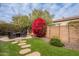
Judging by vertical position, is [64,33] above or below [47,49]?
above

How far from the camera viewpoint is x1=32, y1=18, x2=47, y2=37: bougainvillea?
85.0 inches

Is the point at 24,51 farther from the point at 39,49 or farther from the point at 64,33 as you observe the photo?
the point at 64,33

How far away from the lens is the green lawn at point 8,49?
2.12 m

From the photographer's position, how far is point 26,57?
2111mm

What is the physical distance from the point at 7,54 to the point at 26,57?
0.65 ft

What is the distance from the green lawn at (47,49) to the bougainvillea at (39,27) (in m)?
0.06

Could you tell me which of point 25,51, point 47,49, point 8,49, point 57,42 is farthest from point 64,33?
point 8,49

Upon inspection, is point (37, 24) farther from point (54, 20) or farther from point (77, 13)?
point (77, 13)

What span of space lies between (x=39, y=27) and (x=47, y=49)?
0.25 meters

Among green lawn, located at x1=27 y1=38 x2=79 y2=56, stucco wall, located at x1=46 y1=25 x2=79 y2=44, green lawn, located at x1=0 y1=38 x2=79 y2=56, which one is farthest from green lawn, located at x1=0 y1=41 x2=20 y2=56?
stucco wall, located at x1=46 y1=25 x2=79 y2=44

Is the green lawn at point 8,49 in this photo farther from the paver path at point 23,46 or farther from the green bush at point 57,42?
the green bush at point 57,42

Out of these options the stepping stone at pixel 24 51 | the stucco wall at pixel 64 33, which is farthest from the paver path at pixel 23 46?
the stucco wall at pixel 64 33

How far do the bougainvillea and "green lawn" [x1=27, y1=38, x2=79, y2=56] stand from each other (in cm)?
6

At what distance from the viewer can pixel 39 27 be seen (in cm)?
218
